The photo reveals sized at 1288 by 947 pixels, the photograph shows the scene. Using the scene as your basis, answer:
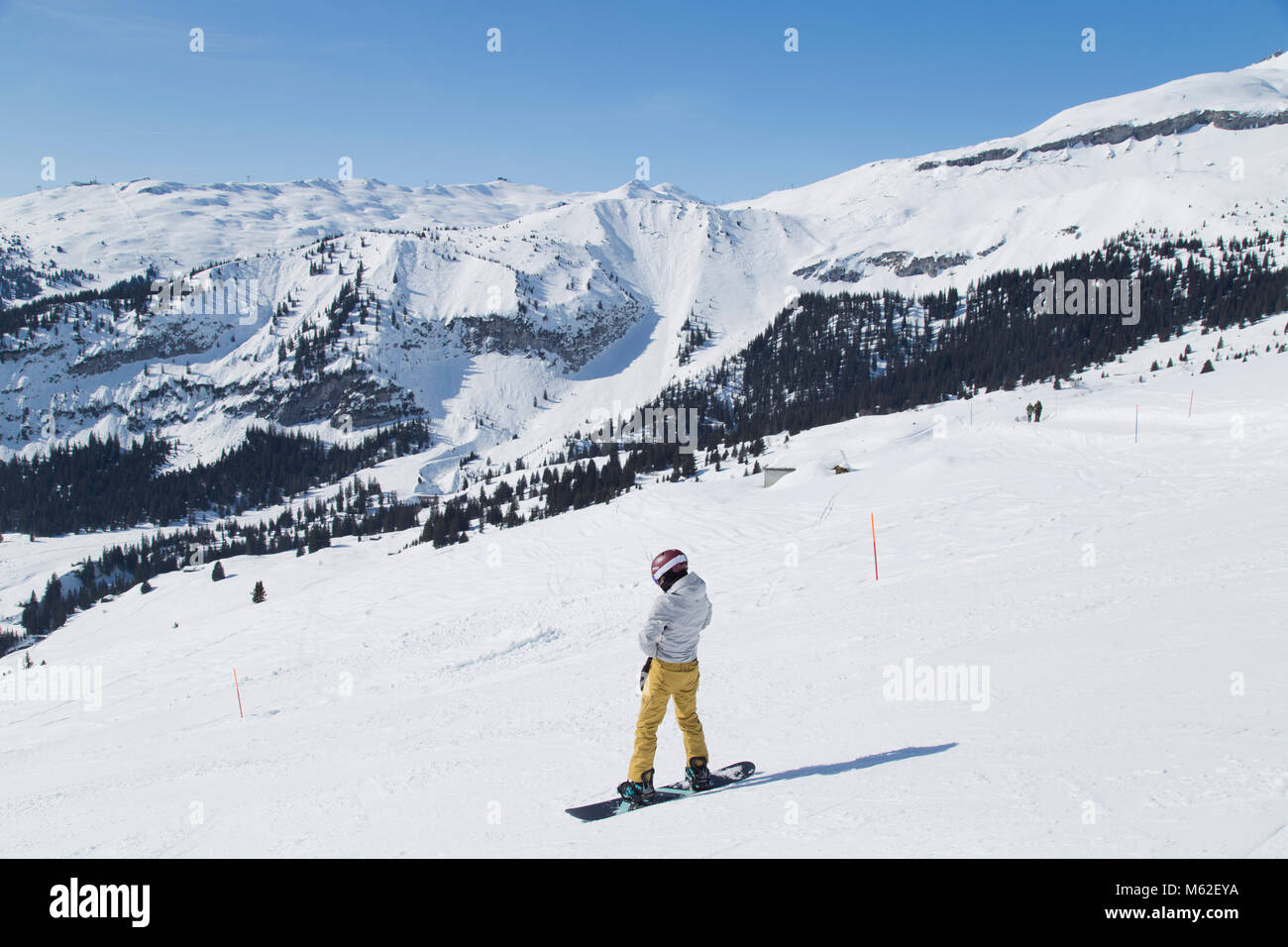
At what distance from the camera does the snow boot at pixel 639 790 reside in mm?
6531

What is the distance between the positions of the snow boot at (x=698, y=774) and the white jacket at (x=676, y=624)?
41.6 inches

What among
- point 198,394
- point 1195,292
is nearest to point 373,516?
point 198,394

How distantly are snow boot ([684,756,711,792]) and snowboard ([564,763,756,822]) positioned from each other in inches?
1.7

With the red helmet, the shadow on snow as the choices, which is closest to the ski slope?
the shadow on snow

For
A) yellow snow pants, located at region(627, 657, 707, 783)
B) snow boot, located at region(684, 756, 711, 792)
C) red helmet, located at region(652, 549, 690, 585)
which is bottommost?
snow boot, located at region(684, 756, 711, 792)

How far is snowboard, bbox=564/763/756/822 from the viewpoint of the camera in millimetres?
6466

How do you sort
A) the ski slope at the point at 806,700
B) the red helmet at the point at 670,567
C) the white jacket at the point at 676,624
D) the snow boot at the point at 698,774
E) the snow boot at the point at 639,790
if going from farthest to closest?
the snow boot at the point at 698,774, the snow boot at the point at 639,790, the red helmet at the point at 670,567, the white jacket at the point at 676,624, the ski slope at the point at 806,700

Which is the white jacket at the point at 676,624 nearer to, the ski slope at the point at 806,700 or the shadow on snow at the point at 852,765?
the ski slope at the point at 806,700

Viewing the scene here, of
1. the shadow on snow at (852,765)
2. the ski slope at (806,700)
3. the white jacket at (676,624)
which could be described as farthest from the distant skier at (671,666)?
the shadow on snow at (852,765)

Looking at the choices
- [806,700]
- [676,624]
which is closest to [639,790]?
[676,624]

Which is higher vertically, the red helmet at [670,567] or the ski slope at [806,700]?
the red helmet at [670,567]

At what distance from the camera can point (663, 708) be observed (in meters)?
6.57

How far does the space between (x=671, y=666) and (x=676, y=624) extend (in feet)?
1.31

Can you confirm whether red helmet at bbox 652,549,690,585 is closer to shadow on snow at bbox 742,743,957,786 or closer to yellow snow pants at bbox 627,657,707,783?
yellow snow pants at bbox 627,657,707,783
